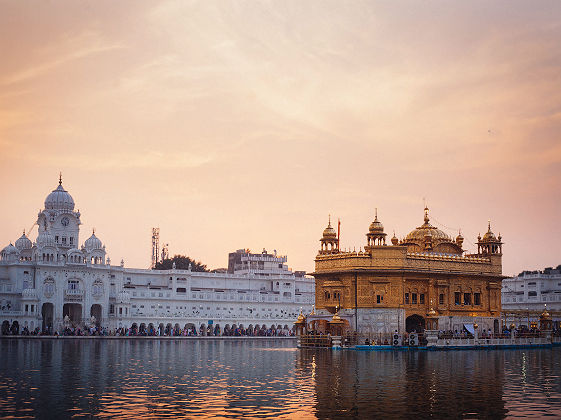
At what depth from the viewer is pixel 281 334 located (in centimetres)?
10838

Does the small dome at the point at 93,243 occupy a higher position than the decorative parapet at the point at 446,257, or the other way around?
the small dome at the point at 93,243

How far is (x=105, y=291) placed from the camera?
94.8 meters

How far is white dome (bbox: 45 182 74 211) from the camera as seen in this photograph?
3927 inches

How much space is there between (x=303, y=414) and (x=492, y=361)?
80.2 feet

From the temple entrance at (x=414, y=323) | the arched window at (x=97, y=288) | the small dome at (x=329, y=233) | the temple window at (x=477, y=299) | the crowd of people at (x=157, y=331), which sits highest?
the small dome at (x=329, y=233)

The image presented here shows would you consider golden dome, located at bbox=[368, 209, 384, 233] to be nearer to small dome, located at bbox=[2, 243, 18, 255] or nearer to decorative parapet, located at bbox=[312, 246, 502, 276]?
decorative parapet, located at bbox=[312, 246, 502, 276]

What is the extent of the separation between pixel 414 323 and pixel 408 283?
13.6 ft

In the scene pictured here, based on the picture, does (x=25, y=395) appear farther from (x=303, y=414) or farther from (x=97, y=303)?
(x=97, y=303)

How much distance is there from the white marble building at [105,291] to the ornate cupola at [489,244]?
46.7m

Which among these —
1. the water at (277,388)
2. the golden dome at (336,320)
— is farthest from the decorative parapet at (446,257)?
the water at (277,388)

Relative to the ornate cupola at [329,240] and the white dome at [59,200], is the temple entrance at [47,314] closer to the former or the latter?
the white dome at [59,200]

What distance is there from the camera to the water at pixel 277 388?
70.1 feet

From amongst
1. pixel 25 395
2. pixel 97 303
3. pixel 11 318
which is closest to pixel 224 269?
pixel 97 303

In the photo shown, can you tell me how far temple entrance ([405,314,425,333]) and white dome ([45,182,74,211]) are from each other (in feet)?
175
